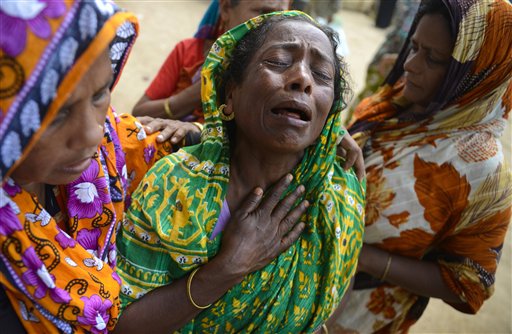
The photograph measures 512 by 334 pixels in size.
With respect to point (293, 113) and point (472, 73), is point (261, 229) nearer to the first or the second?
point (293, 113)

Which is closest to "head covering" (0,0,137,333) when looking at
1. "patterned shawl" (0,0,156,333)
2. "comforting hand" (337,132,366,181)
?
"patterned shawl" (0,0,156,333)

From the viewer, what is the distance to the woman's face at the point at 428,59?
199 centimetres

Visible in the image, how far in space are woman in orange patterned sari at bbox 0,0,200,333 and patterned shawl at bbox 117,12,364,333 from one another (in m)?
0.12

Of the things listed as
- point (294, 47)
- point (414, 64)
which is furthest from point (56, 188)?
point (414, 64)

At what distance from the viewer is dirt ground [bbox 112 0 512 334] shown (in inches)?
147

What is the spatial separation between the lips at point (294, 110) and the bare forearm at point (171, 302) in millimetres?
560

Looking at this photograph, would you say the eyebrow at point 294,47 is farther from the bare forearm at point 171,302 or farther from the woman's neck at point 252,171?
the bare forearm at point 171,302

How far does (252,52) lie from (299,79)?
244 millimetres

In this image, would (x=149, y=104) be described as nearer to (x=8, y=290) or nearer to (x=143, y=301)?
(x=143, y=301)

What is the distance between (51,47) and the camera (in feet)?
2.69

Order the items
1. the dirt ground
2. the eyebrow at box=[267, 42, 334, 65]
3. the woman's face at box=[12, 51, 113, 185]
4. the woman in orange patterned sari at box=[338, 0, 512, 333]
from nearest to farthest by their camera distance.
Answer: the woman's face at box=[12, 51, 113, 185], the eyebrow at box=[267, 42, 334, 65], the woman in orange patterned sari at box=[338, 0, 512, 333], the dirt ground

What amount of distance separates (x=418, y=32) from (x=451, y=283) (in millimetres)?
1224

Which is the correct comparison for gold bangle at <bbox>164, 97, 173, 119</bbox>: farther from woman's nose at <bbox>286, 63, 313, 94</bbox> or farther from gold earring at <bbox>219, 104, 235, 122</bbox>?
woman's nose at <bbox>286, 63, 313, 94</bbox>

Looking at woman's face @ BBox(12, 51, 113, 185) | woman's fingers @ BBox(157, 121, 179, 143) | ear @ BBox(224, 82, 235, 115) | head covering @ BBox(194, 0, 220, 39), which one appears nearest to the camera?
woman's face @ BBox(12, 51, 113, 185)
